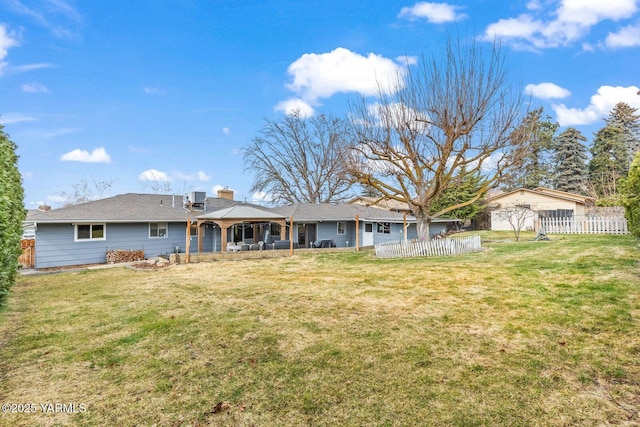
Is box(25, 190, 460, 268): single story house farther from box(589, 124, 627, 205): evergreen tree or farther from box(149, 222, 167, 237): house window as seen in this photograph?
box(589, 124, 627, 205): evergreen tree

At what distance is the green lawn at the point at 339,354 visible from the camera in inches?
121

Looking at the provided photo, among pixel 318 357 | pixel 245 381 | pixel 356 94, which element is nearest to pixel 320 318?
pixel 318 357

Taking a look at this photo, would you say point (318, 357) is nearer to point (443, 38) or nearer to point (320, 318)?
point (320, 318)

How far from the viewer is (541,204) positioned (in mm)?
27031

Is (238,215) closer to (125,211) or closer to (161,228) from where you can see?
(161,228)

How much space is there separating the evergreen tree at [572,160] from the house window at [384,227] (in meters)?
30.2

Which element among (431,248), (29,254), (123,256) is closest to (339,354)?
(431,248)

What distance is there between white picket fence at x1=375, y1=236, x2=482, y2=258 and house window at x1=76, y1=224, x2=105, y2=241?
13.7m

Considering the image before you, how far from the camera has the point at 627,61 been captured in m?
19.2

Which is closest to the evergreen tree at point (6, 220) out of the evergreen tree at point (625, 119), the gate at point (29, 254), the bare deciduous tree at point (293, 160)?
the gate at point (29, 254)

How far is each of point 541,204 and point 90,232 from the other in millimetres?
32284

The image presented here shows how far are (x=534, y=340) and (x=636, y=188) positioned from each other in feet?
16.4

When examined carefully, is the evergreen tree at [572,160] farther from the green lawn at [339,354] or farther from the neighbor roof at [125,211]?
the neighbor roof at [125,211]

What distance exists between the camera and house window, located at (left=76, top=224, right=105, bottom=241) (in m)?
15.3
